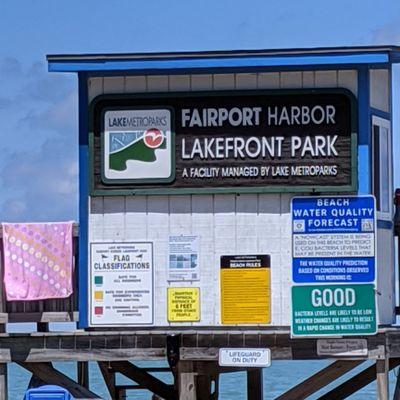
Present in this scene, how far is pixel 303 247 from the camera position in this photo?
14609mm

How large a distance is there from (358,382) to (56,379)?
347 centimetres

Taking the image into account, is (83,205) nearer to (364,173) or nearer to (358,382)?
(364,173)

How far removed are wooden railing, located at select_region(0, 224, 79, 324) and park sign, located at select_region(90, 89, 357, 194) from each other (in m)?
0.99

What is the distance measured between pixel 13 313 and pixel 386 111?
15.2ft

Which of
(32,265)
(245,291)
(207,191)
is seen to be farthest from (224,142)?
(32,265)

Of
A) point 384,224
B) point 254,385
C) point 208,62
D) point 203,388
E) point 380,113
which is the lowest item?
point 254,385

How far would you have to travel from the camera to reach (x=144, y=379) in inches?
699

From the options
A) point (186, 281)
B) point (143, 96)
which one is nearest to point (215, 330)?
point (186, 281)

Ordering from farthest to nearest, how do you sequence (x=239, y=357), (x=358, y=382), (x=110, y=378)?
(x=110, y=378)
(x=358, y=382)
(x=239, y=357)

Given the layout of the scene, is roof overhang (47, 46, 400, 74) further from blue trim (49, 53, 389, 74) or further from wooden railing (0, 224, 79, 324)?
wooden railing (0, 224, 79, 324)

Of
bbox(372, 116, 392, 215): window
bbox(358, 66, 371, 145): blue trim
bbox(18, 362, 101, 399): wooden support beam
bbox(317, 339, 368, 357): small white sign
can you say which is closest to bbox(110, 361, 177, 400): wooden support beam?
bbox(18, 362, 101, 399): wooden support beam

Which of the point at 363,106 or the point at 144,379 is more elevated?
the point at 363,106

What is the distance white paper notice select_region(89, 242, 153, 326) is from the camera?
587 inches

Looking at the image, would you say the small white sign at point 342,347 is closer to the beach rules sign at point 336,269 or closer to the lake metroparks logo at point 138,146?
the beach rules sign at point 336,269
